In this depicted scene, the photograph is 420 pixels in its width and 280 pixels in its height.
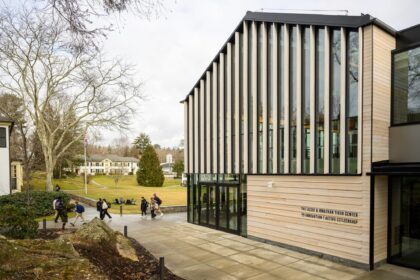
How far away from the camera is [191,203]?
18594mm

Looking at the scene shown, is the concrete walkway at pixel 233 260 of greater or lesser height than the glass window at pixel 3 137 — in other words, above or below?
below

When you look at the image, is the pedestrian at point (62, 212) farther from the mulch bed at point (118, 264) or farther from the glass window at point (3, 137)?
the glass window at point (3, 137)

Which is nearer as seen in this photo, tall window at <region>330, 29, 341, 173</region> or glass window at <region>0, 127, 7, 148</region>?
tall window at <region>330, 29, 341, 173</region>

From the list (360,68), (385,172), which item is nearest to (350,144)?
(385,172)

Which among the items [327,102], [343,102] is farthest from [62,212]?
[343,102]

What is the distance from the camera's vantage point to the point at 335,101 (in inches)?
417

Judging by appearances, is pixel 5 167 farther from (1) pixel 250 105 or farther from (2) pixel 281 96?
(2) pixel 281 96

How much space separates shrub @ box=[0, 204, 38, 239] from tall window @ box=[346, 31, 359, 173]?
11.6m

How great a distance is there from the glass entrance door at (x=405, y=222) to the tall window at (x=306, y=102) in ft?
10.2

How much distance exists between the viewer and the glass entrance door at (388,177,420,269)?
973 centimetres

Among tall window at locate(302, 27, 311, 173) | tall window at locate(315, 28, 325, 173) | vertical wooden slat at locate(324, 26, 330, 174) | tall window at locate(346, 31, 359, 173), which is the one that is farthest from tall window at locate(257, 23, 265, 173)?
tall window at locate(346, 31, 359, 173)

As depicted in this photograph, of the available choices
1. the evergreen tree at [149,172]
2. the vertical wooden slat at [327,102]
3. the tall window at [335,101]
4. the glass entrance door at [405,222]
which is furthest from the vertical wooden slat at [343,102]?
the evergreen tree at [149,172]

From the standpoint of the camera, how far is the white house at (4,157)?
2186cm

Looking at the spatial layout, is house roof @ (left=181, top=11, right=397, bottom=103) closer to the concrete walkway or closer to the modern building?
the modern building
